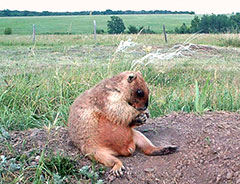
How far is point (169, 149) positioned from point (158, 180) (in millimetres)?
423

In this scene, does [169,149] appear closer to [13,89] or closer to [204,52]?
[13,89]

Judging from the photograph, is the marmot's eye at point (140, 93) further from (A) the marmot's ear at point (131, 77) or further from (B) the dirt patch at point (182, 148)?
(B) the dirt patch at point (182, 148)

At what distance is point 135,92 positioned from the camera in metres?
3.70

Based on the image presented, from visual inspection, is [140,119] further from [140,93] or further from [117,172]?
[117,172]

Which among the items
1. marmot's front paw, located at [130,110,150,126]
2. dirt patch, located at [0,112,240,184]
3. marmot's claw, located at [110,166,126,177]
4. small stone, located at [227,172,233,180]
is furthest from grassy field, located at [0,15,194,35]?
small stone, located at [227,172,233,180]

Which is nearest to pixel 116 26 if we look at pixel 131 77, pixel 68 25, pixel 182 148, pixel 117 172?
pixel 68 25

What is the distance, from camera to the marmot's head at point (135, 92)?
145 inches

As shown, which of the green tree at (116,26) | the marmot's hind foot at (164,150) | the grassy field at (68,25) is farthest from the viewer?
the grassy field at (68,25)

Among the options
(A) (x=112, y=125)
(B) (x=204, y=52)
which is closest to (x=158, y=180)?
(A) (x=112, y=125)

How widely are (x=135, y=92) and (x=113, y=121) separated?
35cm

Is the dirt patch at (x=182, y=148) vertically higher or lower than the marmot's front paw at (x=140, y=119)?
lower

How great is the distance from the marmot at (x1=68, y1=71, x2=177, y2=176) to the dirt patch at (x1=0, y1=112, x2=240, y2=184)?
0.40ft

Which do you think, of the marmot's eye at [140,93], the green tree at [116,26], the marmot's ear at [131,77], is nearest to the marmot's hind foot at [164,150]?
the marmot's eye at [140,93]

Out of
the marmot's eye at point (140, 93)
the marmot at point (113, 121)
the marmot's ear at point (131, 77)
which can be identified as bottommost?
the marmot at point (113, 121)
